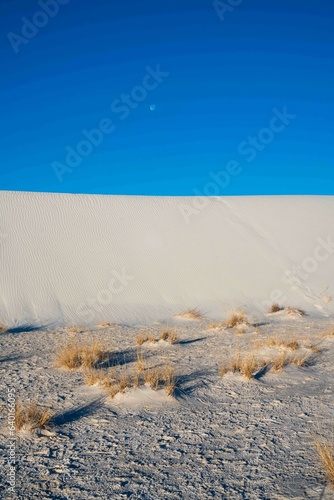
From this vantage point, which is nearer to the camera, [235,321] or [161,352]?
[161,352]

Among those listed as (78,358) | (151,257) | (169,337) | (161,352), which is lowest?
(161,352)

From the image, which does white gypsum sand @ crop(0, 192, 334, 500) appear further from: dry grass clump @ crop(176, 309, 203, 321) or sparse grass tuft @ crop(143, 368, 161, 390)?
dry grass clump @ crop(176, 309, 203, 321)

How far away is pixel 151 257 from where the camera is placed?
1566 centimetres

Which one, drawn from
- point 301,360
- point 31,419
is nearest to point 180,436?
point 31,419

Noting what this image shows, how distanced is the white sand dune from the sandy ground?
5.71 meters

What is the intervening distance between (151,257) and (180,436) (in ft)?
39.7

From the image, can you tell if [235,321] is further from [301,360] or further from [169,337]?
[301,360]

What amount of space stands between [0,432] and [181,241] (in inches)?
543

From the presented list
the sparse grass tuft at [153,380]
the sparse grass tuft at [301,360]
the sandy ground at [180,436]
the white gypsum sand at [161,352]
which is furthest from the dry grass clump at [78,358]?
the sparse grass tuft at [301,360]

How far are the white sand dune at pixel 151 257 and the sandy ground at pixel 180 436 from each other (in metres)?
5.71

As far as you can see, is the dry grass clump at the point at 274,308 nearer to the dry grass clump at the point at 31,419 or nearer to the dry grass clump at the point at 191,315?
the dry grass clump at the point at 191,315

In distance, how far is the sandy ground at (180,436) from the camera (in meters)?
2.84

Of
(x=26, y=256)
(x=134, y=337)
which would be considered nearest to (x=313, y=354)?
(x=134, y=337)

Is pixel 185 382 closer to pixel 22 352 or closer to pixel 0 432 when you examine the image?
pixel 0 432
